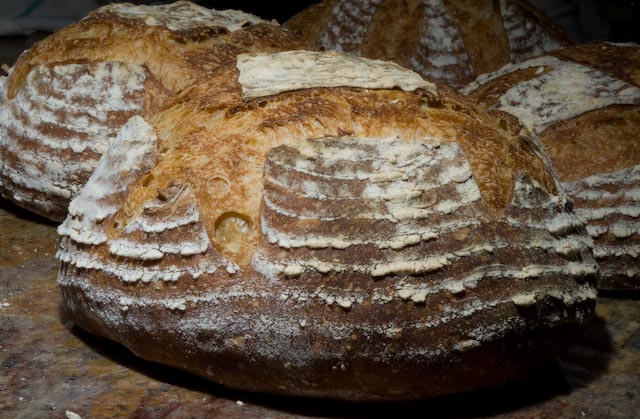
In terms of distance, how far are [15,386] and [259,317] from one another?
0.52m

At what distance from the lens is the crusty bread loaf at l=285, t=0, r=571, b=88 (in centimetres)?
336

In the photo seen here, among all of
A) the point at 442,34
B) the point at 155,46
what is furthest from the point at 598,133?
the point at 155,46

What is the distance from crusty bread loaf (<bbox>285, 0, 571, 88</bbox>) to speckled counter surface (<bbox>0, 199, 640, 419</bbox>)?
1.17 metres

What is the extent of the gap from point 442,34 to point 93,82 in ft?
3.73

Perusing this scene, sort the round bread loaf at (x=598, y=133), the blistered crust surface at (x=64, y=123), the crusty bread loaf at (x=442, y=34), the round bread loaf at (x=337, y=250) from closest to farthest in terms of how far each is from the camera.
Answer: the round bread loaf at (x=337, y=250) < the round bread loaf at (x=598, y=133) < the blistered crust surface at (x=64, y=123) < the crusty bread loaf at (x=442, y=34)

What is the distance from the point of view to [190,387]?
2.09 metres

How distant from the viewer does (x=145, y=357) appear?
2111mm

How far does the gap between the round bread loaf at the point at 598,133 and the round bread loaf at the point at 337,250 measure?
0.43 m

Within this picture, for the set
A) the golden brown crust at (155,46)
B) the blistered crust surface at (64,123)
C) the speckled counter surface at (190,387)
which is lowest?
the speckled counter surface at (190,387)

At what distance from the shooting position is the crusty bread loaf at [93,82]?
2.79 meters

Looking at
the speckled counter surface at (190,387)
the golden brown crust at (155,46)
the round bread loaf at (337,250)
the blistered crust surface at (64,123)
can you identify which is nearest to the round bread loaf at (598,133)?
the speckled counter surface at (190,387)

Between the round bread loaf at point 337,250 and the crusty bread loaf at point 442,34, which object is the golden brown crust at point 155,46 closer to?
the crusty bread loaf at point 442,34

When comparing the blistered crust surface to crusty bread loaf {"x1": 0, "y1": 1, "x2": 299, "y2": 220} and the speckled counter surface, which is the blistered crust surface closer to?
crusty bread loaf {"x1": 0, "y1": 1, "x2": 299, "y2": 220}

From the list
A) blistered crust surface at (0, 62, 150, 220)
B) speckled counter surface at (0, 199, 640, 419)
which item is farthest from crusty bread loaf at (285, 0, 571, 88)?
speckled counter surface at (0, 199, 640, 419)
